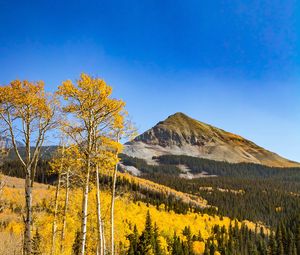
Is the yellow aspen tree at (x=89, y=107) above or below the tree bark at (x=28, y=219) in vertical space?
above

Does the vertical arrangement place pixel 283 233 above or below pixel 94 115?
below

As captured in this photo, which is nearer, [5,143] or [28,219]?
[28,219]

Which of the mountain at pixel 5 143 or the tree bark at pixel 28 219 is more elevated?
the mountain at pixel 5 143

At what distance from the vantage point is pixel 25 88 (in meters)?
20.6

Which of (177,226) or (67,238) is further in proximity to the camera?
(177,226)

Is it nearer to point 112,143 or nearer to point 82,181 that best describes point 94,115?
point 112,143

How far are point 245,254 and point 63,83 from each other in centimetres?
12250

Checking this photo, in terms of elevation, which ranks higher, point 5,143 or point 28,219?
point 5,143

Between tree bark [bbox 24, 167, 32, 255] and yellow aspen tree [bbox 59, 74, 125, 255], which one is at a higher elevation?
yellow aspen tree [bbox 59, 74, 125, 255]

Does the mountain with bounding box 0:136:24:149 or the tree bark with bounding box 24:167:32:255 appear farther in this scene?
the mountain with bounding box 0:136:24:149

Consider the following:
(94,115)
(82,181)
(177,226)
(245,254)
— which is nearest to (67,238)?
(82,181)

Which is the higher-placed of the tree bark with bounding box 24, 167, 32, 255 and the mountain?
the mountain

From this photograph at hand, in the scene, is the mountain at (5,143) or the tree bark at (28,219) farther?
the mountain at (5,143)

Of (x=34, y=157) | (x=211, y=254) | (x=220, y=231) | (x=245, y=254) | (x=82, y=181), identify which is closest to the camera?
(x=34, y=157)
